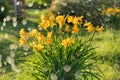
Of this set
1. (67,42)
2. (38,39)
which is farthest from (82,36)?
(67,42)

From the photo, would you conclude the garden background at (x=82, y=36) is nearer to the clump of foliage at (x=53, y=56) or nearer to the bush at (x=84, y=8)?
the bush at (x=84, y=8)

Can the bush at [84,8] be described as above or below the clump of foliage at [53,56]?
above

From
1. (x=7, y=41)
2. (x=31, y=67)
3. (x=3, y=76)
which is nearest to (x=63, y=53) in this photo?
(x=31, y=67)

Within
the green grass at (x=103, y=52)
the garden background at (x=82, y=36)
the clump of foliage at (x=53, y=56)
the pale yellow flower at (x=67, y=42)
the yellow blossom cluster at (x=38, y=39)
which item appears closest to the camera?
the pale yellow flower at (x=67, y=42)

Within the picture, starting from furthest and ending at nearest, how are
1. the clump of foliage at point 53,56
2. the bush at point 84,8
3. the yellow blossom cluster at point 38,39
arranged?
the bush at point 84,8 → the clump of foliage at point 53,56 → the yellow blossom cluster at point 38,39

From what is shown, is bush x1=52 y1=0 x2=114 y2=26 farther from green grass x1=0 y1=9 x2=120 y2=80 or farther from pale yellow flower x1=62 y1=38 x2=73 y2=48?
pale yellow flower x1=62 y1=38 x2=73 y2=48

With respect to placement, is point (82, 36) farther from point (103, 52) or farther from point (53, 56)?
point (53, 56)

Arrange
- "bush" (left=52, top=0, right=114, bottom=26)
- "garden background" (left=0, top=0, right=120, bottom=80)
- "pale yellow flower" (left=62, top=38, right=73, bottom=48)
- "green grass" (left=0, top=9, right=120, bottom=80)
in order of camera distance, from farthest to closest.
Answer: "bush" (left=52, top=0, right=114, bottom=26), "green grass" (left=0, top=9, right=120, bottom=80), "garden background" (left=0, top=0, right=120, bottom=80), "pale yellow flower" (left=62, top=38, right=73, bottom=48)

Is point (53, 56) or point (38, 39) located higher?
point (38, 39)

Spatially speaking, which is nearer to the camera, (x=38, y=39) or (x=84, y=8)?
(x=38, y=39)

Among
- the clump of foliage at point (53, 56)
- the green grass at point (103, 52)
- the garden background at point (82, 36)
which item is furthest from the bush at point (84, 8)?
the clump of foliage at point (53, 56)

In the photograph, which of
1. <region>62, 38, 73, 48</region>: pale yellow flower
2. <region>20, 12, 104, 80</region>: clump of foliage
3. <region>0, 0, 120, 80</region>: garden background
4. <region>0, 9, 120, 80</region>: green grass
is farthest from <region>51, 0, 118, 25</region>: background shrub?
<region>62, 38, 73, 48</region>: pale yellow flower

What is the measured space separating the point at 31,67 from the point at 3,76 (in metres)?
2.27

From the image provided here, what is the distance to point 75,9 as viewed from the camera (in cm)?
1424
